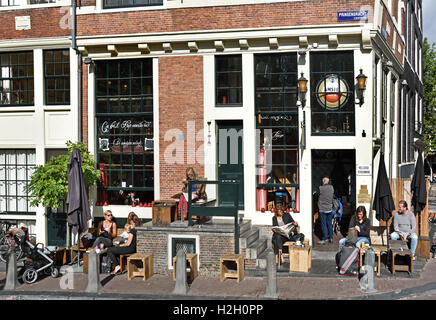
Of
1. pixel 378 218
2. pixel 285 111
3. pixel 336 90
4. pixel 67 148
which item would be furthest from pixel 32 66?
pixel 378 218

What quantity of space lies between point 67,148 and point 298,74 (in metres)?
7.16

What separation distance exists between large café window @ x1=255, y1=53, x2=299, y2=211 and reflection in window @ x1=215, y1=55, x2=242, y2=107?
1.70ft

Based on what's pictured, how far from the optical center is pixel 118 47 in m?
16.0

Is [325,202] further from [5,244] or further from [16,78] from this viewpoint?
[16,78]

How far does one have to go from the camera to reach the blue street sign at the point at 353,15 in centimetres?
1428

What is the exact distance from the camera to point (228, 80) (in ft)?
50.7

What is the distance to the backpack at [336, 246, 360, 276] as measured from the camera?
12.3 metres

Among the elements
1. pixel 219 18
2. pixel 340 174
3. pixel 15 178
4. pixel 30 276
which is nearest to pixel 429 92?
pixel 340 174

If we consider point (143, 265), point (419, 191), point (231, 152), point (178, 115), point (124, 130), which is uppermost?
point (178, 115)

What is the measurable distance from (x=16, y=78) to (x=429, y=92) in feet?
103

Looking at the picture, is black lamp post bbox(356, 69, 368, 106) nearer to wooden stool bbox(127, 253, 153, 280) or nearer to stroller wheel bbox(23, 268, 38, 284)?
wooden stool bbox(127, 253, 153, 280)

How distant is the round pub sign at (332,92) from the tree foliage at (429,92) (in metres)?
27.0

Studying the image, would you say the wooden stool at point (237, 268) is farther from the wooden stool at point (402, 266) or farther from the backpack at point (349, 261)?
the wooden stool at point (402, 266)

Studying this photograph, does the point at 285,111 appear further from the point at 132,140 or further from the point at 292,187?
the point at 132,140
